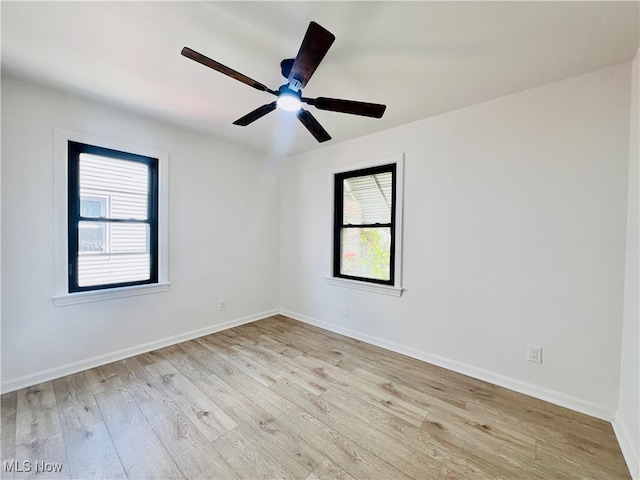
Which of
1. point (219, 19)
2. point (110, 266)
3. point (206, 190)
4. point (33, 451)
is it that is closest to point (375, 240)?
point (206, 190)

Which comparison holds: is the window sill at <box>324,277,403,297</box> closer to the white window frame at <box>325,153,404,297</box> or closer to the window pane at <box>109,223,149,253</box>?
the white window frame at <box>325,153,404,297</box>

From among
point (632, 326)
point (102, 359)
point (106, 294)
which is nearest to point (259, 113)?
point (106, 294)

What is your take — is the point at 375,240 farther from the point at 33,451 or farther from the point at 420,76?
the point at 33,451

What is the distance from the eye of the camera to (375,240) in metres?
3.17

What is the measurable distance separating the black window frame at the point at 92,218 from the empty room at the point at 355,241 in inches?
0.7

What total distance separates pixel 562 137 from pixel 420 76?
117 centimetres

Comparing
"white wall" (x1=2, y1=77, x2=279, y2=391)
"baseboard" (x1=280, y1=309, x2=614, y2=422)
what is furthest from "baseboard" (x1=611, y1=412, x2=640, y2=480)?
"white wall" (x1=2, y1=77, x2=279, y2=391)

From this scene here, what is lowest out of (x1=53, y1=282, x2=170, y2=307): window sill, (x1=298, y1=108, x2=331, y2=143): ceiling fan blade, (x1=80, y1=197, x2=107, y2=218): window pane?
(x1=53, y1=282, x2=170, y2=307): window sill

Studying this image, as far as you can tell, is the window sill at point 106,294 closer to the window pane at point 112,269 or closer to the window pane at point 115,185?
the window pane at point 112,269

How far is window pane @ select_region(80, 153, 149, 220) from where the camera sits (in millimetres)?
2438

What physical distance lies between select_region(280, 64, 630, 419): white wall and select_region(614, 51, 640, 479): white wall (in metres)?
0.07

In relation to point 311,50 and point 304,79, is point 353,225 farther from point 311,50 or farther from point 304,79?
point 311,50
